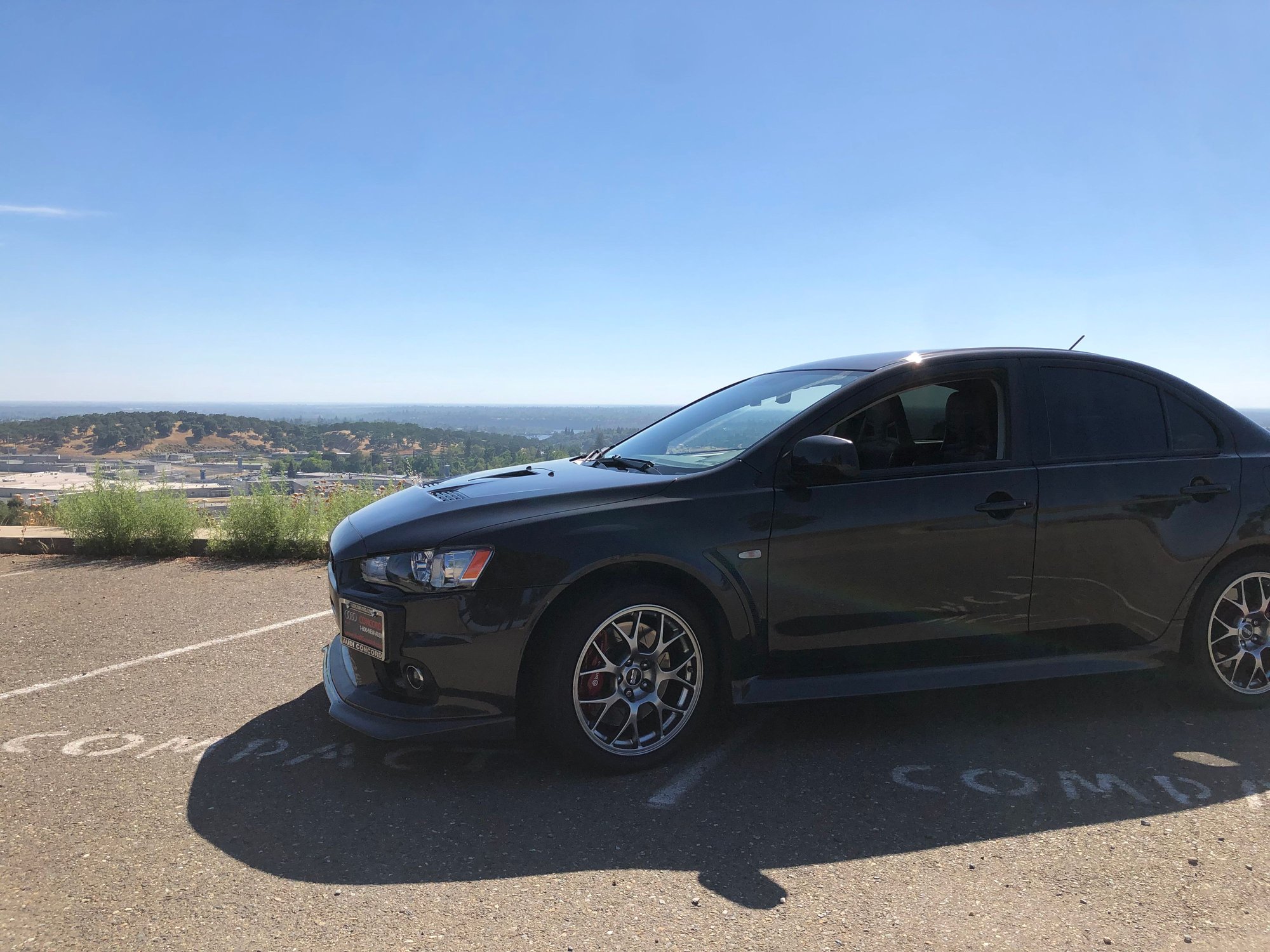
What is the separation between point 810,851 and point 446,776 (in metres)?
1.50

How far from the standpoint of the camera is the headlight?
3561 millimetres

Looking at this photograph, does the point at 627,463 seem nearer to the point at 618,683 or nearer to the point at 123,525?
the point at 618,683

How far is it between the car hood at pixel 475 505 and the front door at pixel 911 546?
0.70 m

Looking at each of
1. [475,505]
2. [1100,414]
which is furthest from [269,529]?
[1100,414]

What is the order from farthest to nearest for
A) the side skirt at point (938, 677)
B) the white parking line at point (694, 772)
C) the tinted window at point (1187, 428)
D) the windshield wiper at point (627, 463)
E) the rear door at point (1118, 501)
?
the tinted window at point (1187, 428) < the windshield wiper at point (627, 463) < the rear door at point (1118, 501) < the side skirt at point (938, 677) < the white parking line at point (694, 772)

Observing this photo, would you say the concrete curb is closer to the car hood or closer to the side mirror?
the car hood

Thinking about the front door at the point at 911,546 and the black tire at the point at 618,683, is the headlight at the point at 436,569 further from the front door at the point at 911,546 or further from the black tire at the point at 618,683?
the front door at the point at 911,546

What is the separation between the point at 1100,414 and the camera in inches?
176

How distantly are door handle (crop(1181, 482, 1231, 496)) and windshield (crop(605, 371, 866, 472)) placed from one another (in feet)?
5.55

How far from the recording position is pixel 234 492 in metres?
9.20

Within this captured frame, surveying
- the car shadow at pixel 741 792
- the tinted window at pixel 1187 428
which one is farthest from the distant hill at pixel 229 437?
the tinted window at pixel 1187 428

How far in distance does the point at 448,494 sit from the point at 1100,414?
3155mm

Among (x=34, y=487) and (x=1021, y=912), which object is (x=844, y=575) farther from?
(x=34, y=487)

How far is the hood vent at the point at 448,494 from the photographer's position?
4062mm
